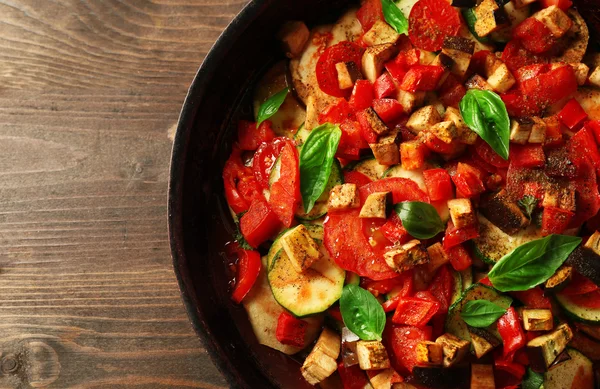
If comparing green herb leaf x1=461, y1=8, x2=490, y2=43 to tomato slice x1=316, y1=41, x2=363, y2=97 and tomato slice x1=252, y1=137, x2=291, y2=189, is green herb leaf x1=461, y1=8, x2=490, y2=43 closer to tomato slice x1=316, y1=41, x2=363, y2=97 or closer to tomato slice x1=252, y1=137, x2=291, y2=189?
tomato slice x1=316, y1=41, x2=363, y2=97

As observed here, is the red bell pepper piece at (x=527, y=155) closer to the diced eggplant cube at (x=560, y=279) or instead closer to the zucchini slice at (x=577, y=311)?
the diced eggplant cube at (x=560, y=279)

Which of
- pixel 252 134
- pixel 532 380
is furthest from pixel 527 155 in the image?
pixel 252 134

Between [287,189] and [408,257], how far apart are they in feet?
2.12

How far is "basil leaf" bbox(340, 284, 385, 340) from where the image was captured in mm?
2477

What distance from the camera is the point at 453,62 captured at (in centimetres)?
265

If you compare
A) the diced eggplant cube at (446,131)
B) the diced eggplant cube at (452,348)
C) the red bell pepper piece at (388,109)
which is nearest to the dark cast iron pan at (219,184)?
the red bell pepper piece at (388,109)

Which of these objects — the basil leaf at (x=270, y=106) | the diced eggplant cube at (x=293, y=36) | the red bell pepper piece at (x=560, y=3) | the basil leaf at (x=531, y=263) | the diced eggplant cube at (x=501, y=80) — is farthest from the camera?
the diced eggplant cube at (x=293, y=36)

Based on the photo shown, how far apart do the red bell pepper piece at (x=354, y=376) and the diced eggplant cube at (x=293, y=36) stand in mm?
1612

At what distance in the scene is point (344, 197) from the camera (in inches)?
101

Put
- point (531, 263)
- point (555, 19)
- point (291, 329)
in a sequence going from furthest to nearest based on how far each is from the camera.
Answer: point (291, 329) → point (555, 19) → point (531, 263)

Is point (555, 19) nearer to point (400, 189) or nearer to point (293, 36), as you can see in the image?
point (400, 189)

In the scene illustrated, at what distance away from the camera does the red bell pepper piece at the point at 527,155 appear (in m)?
2.53

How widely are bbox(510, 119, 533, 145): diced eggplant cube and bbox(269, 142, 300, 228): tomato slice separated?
0.97m

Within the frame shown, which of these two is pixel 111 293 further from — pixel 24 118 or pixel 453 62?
pixel 453 62
